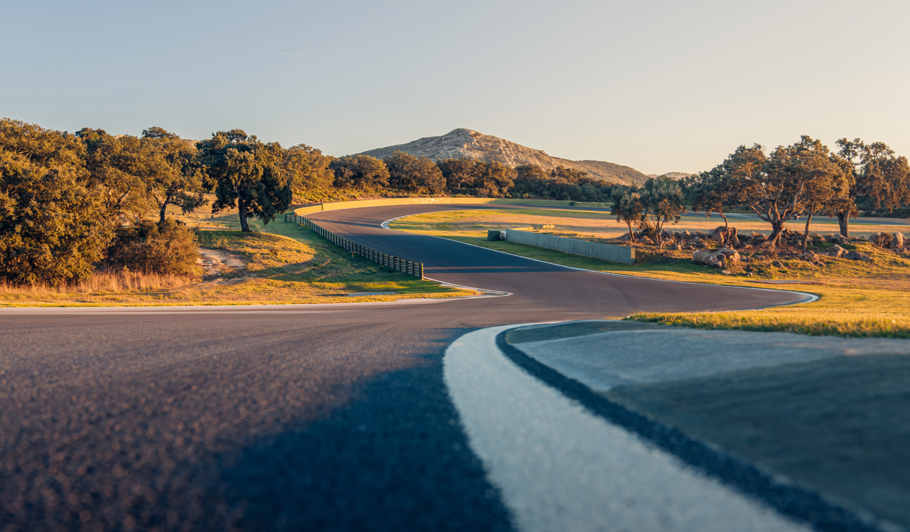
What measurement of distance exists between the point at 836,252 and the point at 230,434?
47.7m

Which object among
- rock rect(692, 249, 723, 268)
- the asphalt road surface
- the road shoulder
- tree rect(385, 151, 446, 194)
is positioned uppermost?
tree rect(385, 151, 446, 194)

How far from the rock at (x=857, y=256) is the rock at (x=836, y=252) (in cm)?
35

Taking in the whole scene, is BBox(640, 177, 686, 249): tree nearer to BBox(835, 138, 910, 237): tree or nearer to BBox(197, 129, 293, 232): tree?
BBox(835, 138, 910, 237): tree

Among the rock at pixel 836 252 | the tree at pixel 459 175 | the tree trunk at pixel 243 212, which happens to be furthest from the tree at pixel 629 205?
the tree at pixel 459 175

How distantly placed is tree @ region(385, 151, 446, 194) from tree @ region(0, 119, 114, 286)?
83.3m

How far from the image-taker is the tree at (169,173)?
30.9 metres

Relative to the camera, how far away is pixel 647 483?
3.36 metres

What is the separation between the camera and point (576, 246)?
136ft

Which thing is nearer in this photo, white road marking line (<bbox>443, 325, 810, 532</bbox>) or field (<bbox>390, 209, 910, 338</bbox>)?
white road marking line (<bbox>443, 325, 810, 532</bbox>)

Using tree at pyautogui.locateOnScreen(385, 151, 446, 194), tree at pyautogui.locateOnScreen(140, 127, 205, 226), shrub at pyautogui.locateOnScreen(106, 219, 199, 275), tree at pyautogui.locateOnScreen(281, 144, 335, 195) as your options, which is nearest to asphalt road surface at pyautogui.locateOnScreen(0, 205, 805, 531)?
shrub at pyautogui.locateOnScreen(106, 219, 199, 275)

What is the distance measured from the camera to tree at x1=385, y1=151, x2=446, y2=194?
108 metres

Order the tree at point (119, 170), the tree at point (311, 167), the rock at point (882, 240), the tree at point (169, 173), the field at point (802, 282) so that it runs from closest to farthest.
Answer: the field at point (802, 282), the tree at point (119, 170), the tree at point (169, 173), the rock at point (882, 240), the tree at point (311, 167)

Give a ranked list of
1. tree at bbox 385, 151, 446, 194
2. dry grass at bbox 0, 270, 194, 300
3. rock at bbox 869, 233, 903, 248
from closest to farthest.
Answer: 1. dry grass at bbox 0, 270, 194, 300
2. rock at bbox 869, 233, 903, 248
3. tree at bbox 385, 151, 446, 194

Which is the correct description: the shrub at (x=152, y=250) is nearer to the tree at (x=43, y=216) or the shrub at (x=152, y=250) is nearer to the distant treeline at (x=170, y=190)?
the distant treeline at (x=170, y=190)
